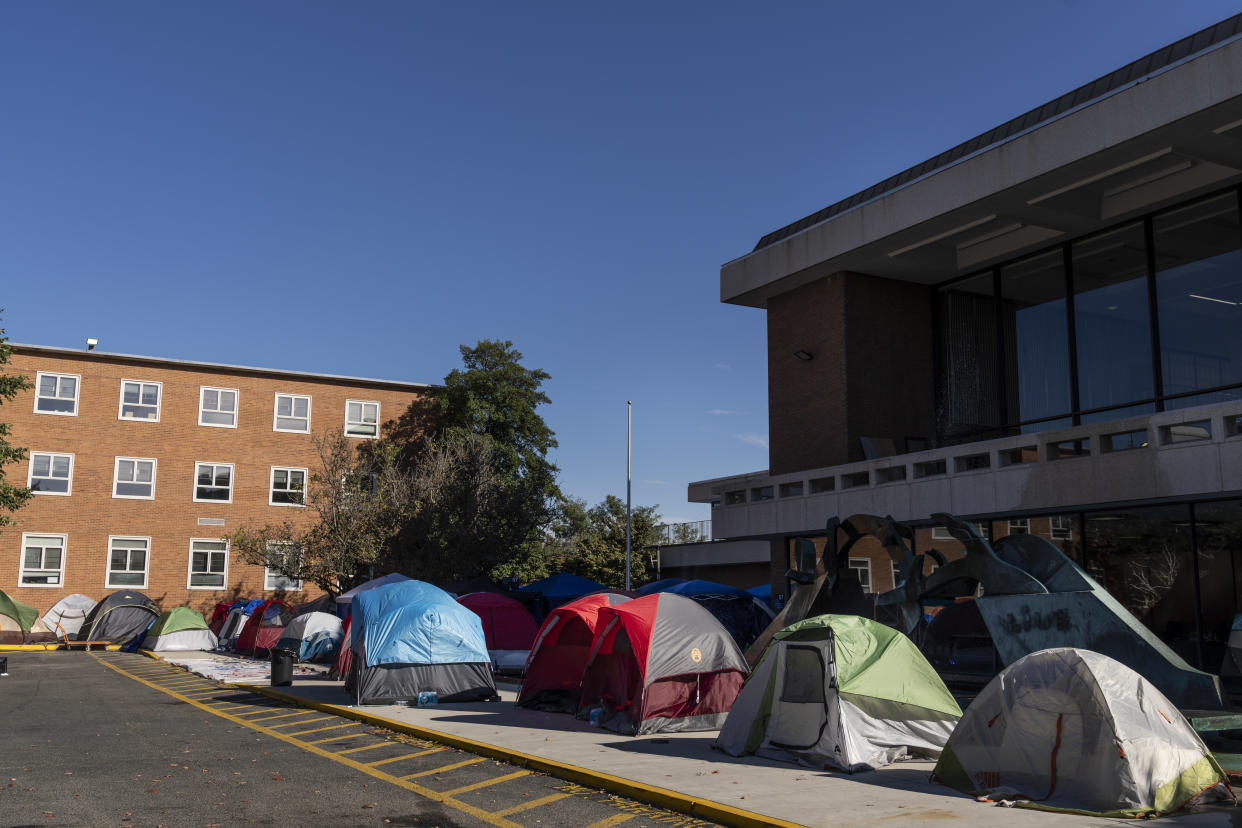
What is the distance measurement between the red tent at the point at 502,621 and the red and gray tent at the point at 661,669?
35.4 ft

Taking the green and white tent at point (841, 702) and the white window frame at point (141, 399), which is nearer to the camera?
the green and white tent at point (841, 702)

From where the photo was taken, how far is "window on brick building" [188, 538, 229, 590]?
43.1 m

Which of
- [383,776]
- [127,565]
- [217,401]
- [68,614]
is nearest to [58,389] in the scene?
[217,401]

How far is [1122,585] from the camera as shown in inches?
736

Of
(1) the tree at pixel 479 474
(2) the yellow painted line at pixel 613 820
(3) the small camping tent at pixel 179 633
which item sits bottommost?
(3) the small camping tent at pixel 179 633

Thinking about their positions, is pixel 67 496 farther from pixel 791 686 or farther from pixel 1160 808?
pixel 1160 808

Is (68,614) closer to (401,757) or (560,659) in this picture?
(560,659)

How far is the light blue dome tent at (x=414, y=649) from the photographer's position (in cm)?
1738

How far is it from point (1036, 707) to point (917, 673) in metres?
2.62

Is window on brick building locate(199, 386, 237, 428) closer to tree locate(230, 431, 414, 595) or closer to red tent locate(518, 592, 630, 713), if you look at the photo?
tree locate(230, 431, 414, 595)

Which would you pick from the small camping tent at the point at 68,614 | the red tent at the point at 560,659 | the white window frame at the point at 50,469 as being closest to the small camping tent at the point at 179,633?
the small camping tent at the point at 68,614

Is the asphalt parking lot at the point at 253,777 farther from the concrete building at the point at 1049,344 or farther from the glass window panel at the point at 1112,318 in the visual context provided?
the glass window panel at the point at 1112,318

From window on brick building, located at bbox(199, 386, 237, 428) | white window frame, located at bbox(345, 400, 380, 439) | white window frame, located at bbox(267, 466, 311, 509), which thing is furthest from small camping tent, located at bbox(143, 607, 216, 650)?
white window frame, located at bbox(345, 400, 380, 439)

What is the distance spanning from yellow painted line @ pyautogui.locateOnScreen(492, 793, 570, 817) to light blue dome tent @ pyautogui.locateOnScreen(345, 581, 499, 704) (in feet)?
27.1
